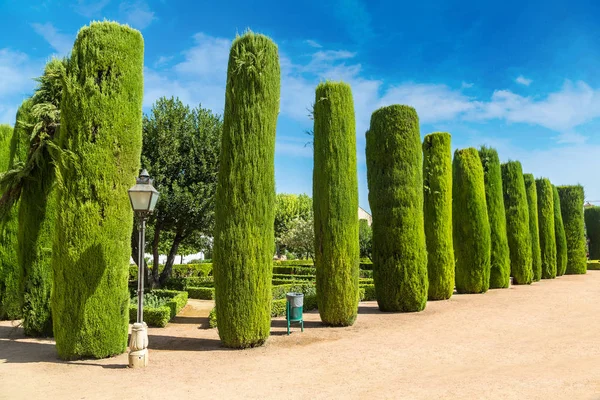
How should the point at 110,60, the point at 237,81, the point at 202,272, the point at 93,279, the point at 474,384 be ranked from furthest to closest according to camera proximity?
the point at 202,272 < the point at 237,81 < the point at 110,60 < the point at 93,279 < the point at 474,384

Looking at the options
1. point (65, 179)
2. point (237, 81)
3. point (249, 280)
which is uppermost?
point (237, 81)

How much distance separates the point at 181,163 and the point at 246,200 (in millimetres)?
10081

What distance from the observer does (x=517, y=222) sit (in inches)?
Result: 865

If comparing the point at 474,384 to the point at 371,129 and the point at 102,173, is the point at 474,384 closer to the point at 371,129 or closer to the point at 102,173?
the point at 102,173

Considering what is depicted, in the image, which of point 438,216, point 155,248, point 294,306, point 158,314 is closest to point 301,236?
point 155,248

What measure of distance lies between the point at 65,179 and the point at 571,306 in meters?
15.1

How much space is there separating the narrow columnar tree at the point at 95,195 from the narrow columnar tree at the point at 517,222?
765 inches

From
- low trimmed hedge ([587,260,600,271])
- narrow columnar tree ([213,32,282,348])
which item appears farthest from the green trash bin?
low trimmed hedge ([587,260,600,271])

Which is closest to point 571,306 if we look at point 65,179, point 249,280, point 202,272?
point 249,280

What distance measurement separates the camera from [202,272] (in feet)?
107

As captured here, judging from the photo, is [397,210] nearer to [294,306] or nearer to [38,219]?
[294,306]

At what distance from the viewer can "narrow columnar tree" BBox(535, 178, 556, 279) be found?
25.0 metres

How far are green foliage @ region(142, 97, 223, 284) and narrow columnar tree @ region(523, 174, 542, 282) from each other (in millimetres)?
17246

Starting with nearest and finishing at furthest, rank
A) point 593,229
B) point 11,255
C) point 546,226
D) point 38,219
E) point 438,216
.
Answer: point 38,219 < point 11,255 < point 438,216 < point 546,226 < point 593,229
